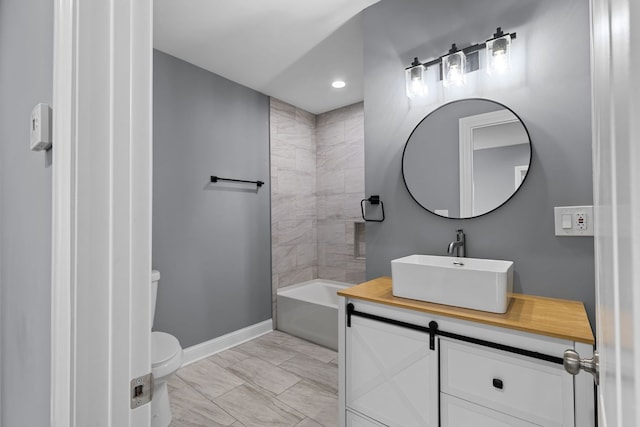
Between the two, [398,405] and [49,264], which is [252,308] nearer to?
[398,405]

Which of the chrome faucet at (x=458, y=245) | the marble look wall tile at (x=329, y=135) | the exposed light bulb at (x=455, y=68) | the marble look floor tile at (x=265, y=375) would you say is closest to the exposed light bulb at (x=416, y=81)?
the exposed light bulb at (x=455, y=68)

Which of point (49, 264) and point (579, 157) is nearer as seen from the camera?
point (49, 264)

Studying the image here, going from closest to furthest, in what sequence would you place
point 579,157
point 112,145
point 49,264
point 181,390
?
point 112,145 < point 49,264 < point 579,157 < point 181,390

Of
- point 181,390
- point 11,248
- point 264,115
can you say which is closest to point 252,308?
point 181,390

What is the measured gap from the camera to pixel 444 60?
5.56 ft

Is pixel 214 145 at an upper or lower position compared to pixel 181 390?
upper

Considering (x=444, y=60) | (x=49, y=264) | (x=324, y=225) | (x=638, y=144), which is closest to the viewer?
(x=638, y=144)

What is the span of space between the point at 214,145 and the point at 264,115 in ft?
→ 2.37

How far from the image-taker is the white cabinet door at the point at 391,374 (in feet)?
4.41

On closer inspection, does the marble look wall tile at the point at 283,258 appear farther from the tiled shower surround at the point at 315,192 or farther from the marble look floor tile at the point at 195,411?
the marble look floor tile at the point at 195,411

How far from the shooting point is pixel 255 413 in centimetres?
196

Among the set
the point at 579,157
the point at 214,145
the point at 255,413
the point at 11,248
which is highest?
the point at 214,145

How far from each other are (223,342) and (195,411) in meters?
0.88

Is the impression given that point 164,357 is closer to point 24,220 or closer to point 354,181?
point 24,220
